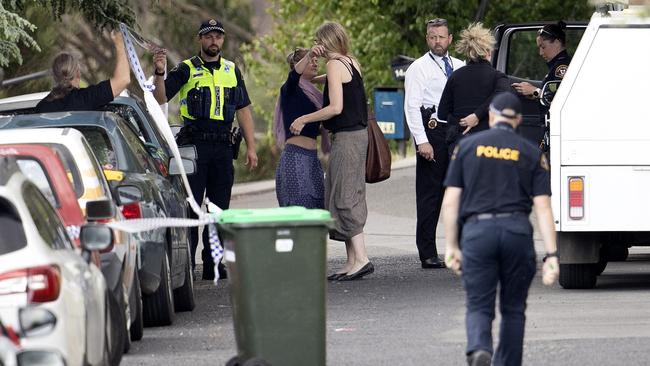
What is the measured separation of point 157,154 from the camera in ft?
44.7

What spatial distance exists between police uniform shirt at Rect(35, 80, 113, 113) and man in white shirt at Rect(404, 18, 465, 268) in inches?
115

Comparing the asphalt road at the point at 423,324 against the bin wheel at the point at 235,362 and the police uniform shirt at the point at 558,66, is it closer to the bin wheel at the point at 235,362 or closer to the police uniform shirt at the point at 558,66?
the bin wheel at the point at 235,362

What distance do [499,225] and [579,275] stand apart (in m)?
4.88

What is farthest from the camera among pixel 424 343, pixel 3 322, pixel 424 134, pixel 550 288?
pixel 424 134

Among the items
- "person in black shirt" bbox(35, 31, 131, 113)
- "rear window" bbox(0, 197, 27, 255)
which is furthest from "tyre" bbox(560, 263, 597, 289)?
"rear window" bbox(0, 197, 27, 255)

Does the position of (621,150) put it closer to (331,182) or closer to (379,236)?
(331,182)

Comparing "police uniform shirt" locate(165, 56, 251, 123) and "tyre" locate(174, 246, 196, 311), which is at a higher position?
"police uniform shirt" locate(165, 56, 251, 123)

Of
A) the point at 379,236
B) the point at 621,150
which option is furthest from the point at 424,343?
the point at 379,236

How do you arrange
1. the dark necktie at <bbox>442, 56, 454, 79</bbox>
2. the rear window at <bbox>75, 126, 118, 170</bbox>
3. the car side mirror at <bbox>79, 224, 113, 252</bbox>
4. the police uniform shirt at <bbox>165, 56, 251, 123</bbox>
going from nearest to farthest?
the car side mirror at <bbox>79, 224, 113, 252</bbox> < the rear window at <bbox>75, 126, 118, 170</bbox> < the police uniform shirt at <bbox>165, 56, 251, 123</bbox> < the dark necktie at <bbox>442, 56, 454, 79</bbox>

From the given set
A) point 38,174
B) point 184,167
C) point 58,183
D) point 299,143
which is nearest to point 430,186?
point 299,143

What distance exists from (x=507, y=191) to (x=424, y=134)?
19.8 ft

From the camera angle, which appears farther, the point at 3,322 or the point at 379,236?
the point at 379,236

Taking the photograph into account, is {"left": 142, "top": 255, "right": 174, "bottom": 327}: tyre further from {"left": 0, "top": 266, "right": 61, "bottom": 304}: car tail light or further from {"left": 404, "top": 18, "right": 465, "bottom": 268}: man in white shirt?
{"left": 0, "top": 266, "right": 61, "bottom": 304}: car tail light

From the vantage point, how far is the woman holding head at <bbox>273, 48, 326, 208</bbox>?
45.4 feet
